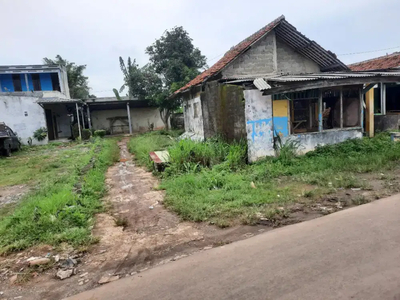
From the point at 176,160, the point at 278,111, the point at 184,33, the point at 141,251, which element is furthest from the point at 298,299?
the point at 184,33

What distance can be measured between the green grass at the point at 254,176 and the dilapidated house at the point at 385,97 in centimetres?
138

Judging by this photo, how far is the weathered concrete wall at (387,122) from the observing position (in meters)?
10.4

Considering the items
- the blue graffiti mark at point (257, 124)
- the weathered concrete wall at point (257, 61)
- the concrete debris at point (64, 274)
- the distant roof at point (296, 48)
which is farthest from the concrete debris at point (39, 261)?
the weathered concrete wall at point (257, 61)

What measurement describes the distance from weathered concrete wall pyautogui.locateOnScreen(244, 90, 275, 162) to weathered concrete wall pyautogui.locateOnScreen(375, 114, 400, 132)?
4859 millimetres

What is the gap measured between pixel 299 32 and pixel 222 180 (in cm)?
761

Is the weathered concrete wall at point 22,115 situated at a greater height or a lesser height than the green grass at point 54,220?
greater

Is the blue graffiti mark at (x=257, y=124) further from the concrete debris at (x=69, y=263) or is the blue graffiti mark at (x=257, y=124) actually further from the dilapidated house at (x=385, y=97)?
the concrete debris at (x=69, y=263)

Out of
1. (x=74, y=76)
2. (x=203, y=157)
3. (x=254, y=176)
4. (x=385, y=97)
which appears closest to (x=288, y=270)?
(x=254, y=176)

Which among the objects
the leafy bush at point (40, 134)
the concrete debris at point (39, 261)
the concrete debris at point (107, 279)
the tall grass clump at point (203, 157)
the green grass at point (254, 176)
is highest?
the leafy bush at point (40, 134)

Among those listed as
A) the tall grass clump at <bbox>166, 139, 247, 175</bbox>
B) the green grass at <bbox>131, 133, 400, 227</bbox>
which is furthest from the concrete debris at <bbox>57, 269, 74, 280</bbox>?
the tall grass clump at <bbox>166, 139, 247, 175</bbox>

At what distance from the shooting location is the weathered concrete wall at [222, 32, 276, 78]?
36.9 feet

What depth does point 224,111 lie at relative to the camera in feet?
31.5

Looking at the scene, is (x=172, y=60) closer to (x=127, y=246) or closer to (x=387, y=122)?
(x=387, y=122)

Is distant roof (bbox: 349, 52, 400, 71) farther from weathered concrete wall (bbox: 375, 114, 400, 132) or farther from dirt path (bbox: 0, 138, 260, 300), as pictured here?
dirt path (bbox: 0, 138, 260, 300)
